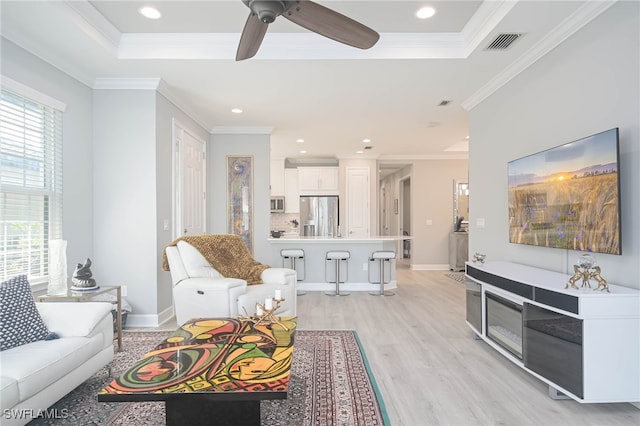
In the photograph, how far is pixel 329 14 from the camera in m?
1.81

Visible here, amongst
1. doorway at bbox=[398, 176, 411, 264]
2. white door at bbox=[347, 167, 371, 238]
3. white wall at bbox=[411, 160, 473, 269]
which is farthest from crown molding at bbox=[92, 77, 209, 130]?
doorway at bbox=[398, 176, 411, 264]

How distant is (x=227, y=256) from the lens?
3.90 m

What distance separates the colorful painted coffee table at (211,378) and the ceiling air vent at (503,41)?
2844mm

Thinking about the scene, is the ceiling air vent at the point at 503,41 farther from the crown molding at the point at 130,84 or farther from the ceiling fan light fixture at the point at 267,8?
the crown molding at the point at 130,84

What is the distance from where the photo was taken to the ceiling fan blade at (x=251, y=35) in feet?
6.38

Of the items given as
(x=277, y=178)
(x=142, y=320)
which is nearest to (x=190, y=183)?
(x=142, y=320)

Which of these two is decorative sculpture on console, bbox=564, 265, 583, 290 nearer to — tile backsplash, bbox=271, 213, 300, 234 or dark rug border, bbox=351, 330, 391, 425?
dark rug border, bbox=351, 330, 391, 425

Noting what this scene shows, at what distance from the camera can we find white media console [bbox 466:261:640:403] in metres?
1.94

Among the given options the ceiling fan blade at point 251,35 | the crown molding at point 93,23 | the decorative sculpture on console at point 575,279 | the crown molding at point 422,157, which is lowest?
the decorative sculpture on console at point 575,279

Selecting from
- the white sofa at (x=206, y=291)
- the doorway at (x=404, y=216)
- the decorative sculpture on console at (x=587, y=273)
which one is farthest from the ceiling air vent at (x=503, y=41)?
the doorway at (x=404, y=216)

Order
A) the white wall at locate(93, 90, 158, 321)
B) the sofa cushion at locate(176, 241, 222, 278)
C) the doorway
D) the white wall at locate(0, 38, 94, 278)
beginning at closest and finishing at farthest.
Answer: the white wall at locate(0, 38, 94, 278) < the sofa cushion at locate(176, 241, 222, 278) < the white wall at locate(93, 90, 158, 321) < the doorway

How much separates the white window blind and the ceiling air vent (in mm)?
3902

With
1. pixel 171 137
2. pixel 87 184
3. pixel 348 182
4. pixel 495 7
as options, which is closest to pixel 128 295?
pixel 87 184

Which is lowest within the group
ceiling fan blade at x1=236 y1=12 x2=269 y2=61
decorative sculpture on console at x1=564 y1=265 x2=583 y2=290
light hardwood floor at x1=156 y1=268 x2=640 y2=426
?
light hardwood floor at x1=156 y1=268 x2=640 y2=426
